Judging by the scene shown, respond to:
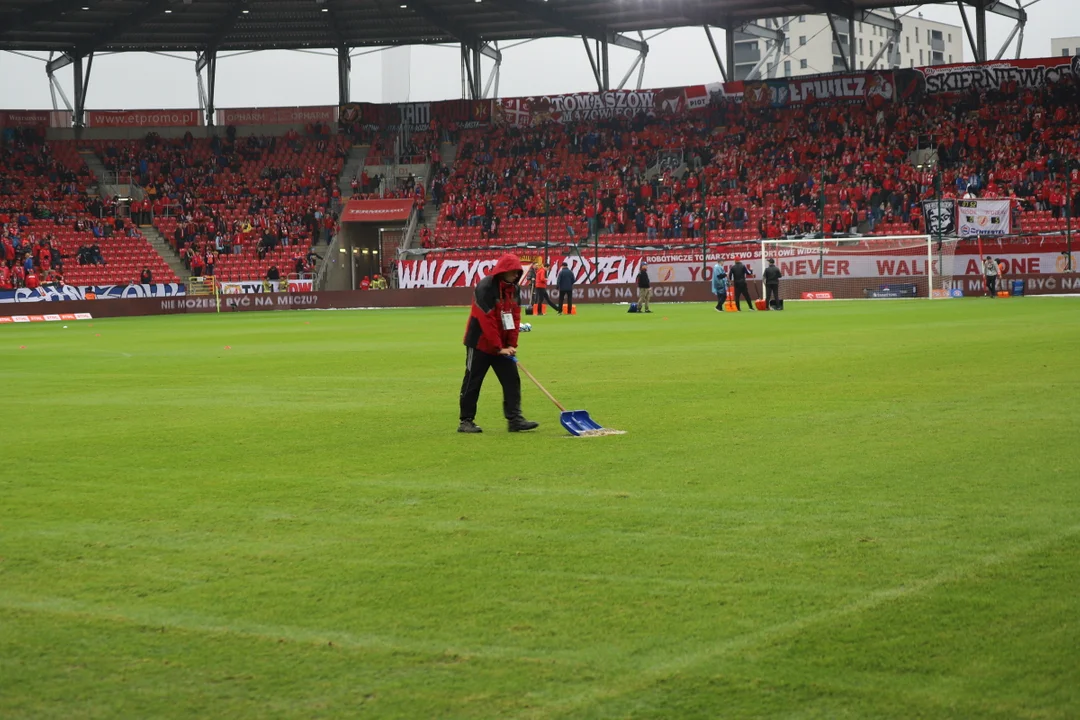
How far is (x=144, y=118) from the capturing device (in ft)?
233

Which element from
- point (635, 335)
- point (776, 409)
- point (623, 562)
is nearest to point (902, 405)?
point (776, 409)

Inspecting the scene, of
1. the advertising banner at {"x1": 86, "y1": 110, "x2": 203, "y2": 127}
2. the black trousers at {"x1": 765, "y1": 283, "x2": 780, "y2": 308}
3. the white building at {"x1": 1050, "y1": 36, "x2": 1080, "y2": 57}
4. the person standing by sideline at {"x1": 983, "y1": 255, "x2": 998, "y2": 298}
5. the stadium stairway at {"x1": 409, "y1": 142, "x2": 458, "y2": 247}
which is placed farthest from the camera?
the white building at {"x1": 1050, "y1": 36, "x2": 1080, "y2": 57}

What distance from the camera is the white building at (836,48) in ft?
424

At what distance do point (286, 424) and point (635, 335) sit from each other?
15015mm

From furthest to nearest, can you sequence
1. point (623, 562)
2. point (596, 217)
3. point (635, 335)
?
point (596, 217)
point (635, 335)
point (623, 562)

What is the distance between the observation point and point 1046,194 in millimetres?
49344

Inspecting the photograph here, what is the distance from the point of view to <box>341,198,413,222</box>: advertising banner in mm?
64125

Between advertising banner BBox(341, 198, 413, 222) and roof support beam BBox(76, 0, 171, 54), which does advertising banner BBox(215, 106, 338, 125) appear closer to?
roof support beam BBox(76, 0, 171, 54)

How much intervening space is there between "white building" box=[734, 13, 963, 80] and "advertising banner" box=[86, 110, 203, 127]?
66745mm

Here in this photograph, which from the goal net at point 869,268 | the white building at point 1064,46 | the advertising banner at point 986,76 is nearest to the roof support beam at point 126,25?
the goal net at point 869,268

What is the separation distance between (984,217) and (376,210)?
3017 cm

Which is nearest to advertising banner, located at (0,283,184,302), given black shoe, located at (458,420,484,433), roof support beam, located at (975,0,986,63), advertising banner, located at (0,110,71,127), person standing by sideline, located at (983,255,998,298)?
advertising banner, located at (0,110,71,127)

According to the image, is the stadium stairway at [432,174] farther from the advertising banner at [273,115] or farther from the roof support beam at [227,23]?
the roof support beam at [227,23]

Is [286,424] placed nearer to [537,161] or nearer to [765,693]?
[765,693]
